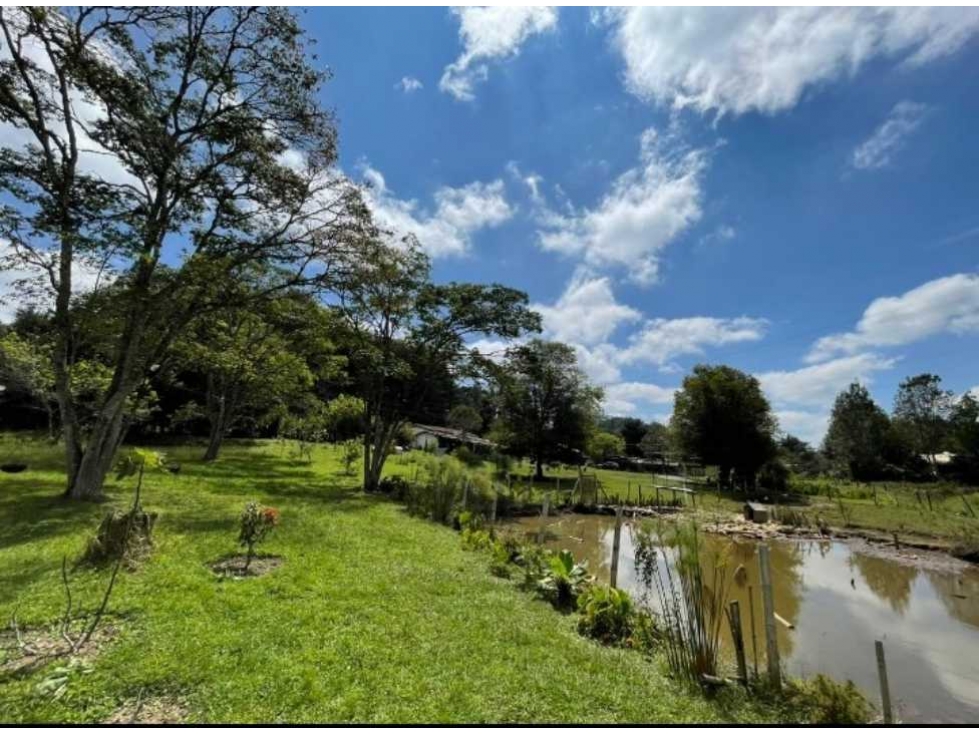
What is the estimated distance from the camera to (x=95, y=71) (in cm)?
1041

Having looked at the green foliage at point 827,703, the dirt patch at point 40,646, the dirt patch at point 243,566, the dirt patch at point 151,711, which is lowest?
the green foliage at point 827,703

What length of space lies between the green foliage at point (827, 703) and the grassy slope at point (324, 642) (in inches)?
20.4

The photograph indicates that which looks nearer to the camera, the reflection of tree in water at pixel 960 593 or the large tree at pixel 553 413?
the reflection of tree in water at pixel 960 593

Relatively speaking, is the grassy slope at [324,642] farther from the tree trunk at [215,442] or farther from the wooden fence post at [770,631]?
the tree trunk at [215,442]

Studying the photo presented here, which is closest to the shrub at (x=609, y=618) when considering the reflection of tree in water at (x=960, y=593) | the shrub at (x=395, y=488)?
the reflection of tree in water at (x=960, y=593)

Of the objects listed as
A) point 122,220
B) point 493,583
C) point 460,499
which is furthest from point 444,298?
point 493,583

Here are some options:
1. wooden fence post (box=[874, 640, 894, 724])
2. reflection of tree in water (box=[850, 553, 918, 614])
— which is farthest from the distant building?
wooden fence post (box=[874, 640, 894, 724])

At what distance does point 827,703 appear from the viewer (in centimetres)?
449

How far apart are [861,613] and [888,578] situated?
415 cm

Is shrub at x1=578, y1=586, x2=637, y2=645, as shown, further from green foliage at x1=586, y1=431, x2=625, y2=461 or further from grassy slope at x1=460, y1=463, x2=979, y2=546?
green foliage at x1=586, y1=431, x2=625, y2=461

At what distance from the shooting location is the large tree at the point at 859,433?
4978cm

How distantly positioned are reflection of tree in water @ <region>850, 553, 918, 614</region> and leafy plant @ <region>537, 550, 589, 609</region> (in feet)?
28.2

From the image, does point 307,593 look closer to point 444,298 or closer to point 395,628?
point 395,628

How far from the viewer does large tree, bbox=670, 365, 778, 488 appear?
34.8 metres
